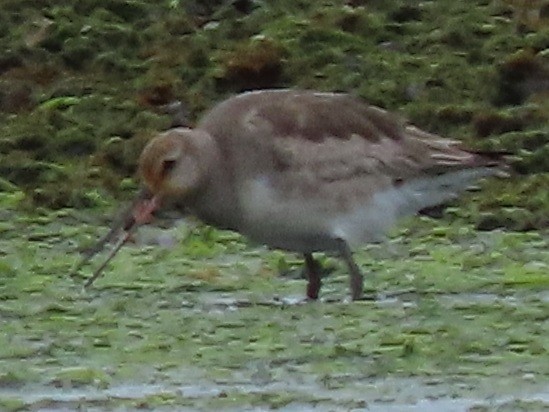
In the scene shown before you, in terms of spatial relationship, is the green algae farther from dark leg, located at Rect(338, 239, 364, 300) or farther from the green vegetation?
dark leg, located at Rect(338, 239, 364, 300)

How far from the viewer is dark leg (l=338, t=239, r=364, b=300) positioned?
28.8ft

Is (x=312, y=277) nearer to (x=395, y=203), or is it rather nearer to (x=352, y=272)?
(x=352, y=272)

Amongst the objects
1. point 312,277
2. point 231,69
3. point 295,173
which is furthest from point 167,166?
point 231,69

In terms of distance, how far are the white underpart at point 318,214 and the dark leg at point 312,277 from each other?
0.19 meters

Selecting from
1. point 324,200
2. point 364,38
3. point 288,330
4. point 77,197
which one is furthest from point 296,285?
point 364,38

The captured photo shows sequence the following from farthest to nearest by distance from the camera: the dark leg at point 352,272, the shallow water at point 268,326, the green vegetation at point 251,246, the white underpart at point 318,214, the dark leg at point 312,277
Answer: the dark leg at point 312,277 → the dark leg at point 352,272 → the white underpart at point 318,214 → the green vegetation at point 251,246 → the shallow water at point 268,326

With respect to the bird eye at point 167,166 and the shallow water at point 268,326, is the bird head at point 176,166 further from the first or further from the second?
the shallow water at point 268,326

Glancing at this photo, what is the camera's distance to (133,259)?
977 cm

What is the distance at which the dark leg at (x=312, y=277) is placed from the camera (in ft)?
29.2

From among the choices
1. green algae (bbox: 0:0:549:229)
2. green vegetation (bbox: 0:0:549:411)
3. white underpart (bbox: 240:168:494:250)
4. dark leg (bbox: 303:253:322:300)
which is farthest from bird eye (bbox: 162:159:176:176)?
green algae (bbox: 0:0:549:229)

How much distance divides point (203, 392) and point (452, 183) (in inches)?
101

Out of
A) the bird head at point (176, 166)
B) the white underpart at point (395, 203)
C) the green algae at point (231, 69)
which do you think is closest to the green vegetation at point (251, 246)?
the green algae at point (231, 69)

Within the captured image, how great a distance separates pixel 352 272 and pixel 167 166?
80 cm

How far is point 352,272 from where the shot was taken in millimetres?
8812
